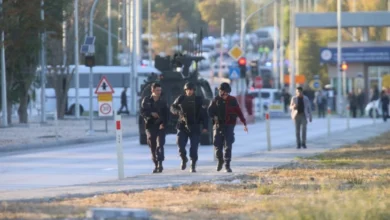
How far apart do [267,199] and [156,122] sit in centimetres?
643

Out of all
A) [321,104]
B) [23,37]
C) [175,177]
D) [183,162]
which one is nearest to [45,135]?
[23,37]

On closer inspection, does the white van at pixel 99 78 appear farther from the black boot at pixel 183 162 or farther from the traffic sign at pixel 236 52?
the black boot at pixel 183 162

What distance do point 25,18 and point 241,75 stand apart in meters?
15.5

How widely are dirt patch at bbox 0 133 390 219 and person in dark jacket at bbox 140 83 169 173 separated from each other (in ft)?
6.53

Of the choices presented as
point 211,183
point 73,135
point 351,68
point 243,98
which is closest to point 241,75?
point 243,98

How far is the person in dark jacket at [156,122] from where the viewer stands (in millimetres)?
21875

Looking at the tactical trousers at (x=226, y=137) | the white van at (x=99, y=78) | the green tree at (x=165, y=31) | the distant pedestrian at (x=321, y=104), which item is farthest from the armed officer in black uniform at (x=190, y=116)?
the white van at (x=99, y=78)

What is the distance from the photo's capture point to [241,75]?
53094 mm

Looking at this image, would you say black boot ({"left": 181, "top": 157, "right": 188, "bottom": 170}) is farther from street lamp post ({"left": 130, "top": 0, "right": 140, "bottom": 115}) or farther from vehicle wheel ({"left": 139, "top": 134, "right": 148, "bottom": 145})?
street lamp post ({"left": 130, "top": 0, "right": 140, "bottom": 115})

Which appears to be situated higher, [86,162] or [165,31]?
[165,31]

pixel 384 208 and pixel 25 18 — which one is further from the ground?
pixel 25 18

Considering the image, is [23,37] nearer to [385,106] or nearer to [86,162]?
[86,162]

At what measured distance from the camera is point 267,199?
51.8ft

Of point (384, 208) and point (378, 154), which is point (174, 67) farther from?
point (384, 208)
